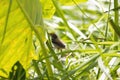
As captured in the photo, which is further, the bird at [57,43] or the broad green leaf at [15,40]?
the bird at [57,43]

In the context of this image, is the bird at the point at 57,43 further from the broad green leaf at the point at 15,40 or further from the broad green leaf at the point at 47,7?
the broad green leaf at the point at 15,40

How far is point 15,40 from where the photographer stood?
0.75m

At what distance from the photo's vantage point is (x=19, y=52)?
76 cm

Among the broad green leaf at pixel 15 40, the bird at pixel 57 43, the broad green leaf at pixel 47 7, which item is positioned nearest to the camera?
the broad green leaf at pixel 15 40

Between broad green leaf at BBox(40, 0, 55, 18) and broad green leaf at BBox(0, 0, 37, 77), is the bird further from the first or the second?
broad green leaf at BBox(0, 0, 37, 77)

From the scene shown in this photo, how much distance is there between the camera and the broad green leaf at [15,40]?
73cm

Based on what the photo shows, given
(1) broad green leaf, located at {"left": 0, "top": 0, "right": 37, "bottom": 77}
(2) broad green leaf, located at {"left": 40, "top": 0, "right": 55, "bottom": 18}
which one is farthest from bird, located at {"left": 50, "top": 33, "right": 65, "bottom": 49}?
(1) broad green leaf, located at {"left": 0, "top": 0, "right": 37, "bottom": 77}

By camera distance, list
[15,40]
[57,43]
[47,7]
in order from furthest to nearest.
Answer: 1. [57,43]
2. [47,7]
3. [15,40]

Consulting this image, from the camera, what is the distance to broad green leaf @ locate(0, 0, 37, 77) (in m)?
0.73

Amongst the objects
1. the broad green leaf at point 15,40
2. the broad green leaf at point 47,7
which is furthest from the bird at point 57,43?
the broad green leaf at point 15,40

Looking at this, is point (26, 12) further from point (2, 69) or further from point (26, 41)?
point (2, 69)

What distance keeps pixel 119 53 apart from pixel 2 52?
24cm

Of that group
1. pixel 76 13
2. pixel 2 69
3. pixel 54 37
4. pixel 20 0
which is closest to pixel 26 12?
pixel 20 0

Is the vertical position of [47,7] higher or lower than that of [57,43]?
higher
